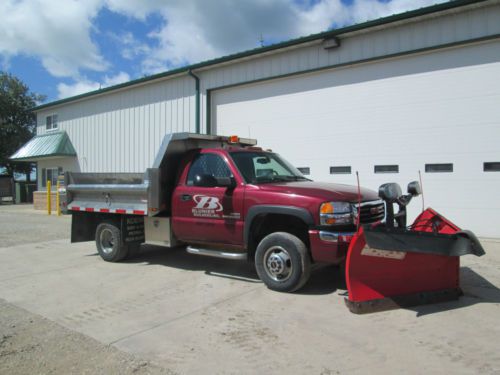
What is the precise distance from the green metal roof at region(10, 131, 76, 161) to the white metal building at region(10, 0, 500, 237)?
27.1ft

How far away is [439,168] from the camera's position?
959cm

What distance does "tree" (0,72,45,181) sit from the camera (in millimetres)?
40719

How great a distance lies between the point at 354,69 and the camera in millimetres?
10789

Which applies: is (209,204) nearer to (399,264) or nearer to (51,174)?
(399,264)

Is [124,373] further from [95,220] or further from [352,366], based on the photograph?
[95,220]

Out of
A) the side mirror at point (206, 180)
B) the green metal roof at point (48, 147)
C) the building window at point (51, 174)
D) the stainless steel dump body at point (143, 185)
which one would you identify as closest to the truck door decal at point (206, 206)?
the side mirror at point (206, 180)

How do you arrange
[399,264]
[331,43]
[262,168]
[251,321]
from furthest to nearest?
[331,43]
[262,168]
[399,264]
[251,321]

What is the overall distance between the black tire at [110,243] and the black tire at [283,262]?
10.3ft

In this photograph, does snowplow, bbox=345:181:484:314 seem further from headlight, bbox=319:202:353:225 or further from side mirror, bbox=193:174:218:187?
side mirror, bbox=193:174:218:187

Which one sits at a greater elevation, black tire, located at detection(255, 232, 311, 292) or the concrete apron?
black tire, located at detection(255, 232, 311, 292)

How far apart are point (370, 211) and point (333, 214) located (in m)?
0.76

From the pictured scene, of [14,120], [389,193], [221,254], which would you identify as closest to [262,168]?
[221,254]

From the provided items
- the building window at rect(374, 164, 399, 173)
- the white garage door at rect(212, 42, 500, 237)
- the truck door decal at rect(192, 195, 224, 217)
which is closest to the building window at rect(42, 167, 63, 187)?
the white garage door at rect(212, 42, 500, 237)

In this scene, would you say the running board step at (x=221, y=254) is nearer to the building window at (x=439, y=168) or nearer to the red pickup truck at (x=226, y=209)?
the red pickup truck at (x=226, y=209)
